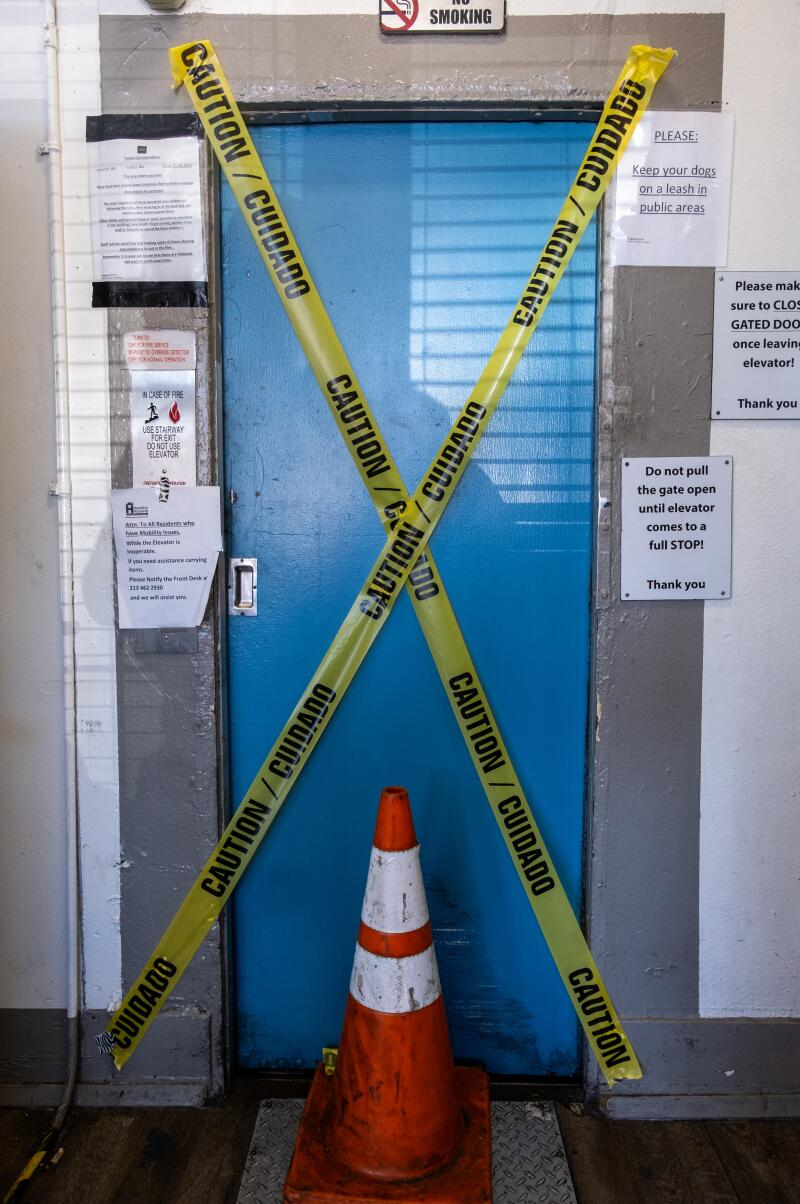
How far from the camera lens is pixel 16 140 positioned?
7.14ft

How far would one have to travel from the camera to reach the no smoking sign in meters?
2.08

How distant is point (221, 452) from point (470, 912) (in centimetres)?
159

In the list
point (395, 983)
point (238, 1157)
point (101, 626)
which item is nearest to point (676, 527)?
point (395, 983)

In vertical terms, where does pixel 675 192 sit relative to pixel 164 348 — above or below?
above

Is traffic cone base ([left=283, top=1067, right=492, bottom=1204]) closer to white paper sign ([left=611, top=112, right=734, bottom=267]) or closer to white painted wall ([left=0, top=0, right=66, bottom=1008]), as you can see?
white painted wall ([left=0, top=0, right=66, bottom=1008])

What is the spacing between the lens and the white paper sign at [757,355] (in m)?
2.18

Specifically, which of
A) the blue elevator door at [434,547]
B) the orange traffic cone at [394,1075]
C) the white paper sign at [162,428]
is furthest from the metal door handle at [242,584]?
the orange traffic cone at [394,1075]

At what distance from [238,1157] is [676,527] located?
7.02 feet

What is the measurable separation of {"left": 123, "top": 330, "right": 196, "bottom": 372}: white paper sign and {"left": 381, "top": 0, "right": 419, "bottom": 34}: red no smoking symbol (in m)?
0.98

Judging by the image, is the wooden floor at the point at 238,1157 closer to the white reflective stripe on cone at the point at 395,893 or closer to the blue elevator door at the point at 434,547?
the blue elevator door at the point at 434,547

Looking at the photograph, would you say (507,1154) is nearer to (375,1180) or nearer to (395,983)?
(375,1180)

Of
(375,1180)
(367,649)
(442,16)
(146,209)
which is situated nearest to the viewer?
(375,1180)

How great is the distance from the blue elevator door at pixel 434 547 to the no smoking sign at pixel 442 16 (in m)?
0.23

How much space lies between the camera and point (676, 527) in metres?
2.22
